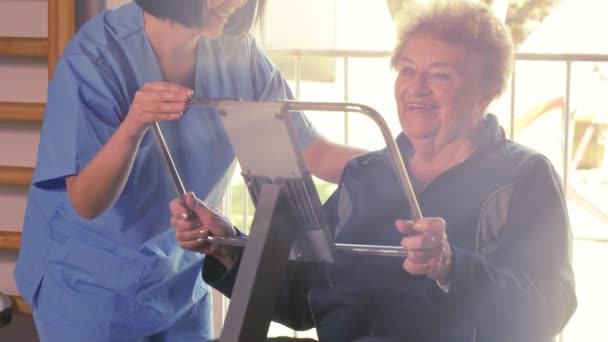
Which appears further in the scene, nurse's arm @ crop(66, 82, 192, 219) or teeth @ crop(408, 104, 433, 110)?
teeth @ crop(408, 104, 433, 110)

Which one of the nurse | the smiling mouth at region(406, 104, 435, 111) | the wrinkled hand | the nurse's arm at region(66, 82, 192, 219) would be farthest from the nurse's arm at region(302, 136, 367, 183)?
the wrinkled hand

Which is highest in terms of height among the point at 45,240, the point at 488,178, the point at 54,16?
the point at 54,16

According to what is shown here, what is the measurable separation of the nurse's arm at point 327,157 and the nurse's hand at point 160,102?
0.38 meters

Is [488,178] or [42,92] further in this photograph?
[42,92]

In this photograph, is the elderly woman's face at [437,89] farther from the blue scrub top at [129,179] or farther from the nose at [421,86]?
the blue scrub top at [129,179]

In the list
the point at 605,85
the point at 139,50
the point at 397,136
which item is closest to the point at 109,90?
the point at 139,50

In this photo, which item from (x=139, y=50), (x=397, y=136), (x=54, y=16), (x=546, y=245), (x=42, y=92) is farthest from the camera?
(x=42, y=92)

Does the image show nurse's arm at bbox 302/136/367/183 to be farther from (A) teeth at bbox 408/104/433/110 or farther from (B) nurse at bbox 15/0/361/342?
(A) teeth at bbox 408/104/433/110

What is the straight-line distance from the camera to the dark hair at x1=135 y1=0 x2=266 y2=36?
5.07ft

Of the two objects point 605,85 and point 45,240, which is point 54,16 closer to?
point 45,240

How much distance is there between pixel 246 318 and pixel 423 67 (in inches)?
19.2

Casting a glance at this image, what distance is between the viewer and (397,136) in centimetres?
146

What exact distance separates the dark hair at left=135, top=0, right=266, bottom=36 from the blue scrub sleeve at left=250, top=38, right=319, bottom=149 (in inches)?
2.2

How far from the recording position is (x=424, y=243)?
116 centimetres
